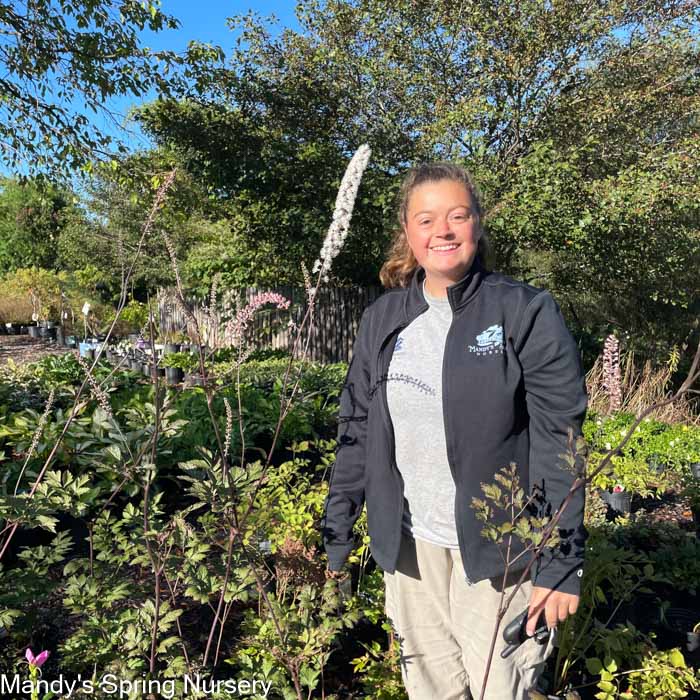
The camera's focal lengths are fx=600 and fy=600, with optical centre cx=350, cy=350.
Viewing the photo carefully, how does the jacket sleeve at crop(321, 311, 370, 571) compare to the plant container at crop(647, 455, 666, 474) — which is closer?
the jacket sleeve at crop(321, 311, 370, 571)

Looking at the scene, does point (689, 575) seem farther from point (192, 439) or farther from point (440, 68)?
point (440, 68)

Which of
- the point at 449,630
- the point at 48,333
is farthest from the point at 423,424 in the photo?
the point at 48,333

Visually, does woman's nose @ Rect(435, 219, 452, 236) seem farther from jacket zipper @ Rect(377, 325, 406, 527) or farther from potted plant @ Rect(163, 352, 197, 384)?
potted plant @ Rect(163, 352, 197, 384)

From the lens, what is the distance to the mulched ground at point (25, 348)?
1209 cm

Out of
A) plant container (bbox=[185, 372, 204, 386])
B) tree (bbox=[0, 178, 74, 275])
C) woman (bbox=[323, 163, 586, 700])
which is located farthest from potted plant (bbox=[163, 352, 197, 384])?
tree (bbox=[0, 178, 74, 275])

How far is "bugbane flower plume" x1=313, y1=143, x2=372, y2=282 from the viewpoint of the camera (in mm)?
1393

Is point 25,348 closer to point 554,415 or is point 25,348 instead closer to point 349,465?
point 349,465

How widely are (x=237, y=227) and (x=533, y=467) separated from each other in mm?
10158

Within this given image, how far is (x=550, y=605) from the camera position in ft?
4.76

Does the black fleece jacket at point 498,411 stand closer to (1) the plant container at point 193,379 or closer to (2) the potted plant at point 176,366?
(1) the plant container at point 193,379

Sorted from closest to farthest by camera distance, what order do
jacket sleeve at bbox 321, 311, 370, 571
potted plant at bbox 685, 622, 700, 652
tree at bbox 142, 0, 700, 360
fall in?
1. jacket sleeve at bbox 321, 311, 370, 571
2. potted plant at bbox 685, 622, 700, 652
3. tree at bbox 142, 0, 700, 360

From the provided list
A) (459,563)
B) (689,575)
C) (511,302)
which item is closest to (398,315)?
(511,302)

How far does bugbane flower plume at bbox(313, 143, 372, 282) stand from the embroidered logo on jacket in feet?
1.37

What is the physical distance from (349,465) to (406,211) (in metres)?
0.77
